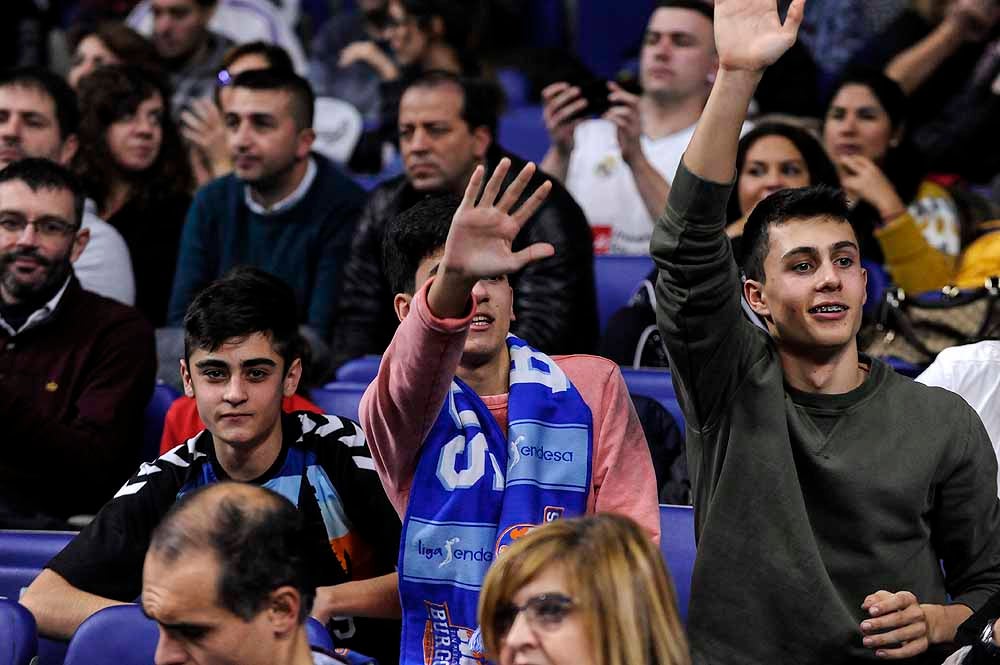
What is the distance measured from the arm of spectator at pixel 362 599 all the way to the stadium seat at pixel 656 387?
1.02m

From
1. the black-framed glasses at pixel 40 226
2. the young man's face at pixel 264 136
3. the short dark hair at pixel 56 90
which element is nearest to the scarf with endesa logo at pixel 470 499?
the black-framed glasses at pixel 40 226

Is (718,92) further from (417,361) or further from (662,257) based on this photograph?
(417,361)

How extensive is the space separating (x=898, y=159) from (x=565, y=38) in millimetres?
2887

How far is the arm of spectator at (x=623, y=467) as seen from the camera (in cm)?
280

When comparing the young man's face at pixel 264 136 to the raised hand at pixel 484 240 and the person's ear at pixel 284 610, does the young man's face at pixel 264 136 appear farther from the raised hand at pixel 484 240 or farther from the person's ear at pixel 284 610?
the person's ear at pixel 284 610

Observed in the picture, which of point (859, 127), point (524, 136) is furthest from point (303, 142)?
point (859, 127)

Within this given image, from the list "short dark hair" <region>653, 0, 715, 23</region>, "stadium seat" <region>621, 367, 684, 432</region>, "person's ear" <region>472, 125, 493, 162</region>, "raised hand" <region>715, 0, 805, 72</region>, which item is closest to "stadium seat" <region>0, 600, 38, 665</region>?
"raised hand" <region>715, 0, 805, 72</region>

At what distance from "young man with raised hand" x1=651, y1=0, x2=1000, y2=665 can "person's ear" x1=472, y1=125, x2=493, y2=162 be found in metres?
2.27

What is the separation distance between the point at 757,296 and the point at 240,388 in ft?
3.53

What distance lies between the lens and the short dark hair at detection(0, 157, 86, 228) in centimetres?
419

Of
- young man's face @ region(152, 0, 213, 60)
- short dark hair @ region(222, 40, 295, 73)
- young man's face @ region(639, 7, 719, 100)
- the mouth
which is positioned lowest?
the mouth

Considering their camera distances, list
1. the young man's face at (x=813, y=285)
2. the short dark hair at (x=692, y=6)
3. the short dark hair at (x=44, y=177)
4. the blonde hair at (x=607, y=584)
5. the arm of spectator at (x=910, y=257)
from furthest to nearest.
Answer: the short dark hair at (x=692, y=6) < the arm of spectator at (x=910, y=257) < the short dark hair at (x=44, y=177) < the young man's face at (x=813, y=285) < the blonde hair at (x=607, y=584)

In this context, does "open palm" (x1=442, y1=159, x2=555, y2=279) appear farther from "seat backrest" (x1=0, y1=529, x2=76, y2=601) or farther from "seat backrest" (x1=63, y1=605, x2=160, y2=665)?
"seat backrest" (x1=0, y1=529, x2=76, y2=601)

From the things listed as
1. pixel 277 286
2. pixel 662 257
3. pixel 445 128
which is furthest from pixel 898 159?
pixel 662 257
